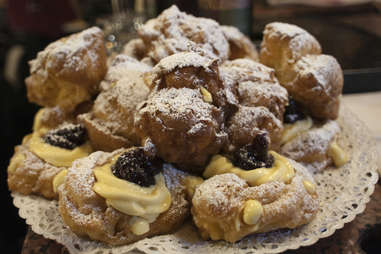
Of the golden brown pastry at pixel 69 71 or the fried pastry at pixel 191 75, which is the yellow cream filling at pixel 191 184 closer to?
the fried pastry at pixel 191 75

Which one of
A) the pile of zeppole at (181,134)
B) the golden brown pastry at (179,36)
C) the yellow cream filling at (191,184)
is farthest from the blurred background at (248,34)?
the yellow cream filling at (191,184)

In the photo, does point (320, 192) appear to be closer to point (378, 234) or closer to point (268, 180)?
point (378, 234)

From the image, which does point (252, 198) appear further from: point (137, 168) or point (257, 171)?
point (137, 168)

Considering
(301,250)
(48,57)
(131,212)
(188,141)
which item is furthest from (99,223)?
(48,57)

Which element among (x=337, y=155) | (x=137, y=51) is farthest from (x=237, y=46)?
(x=337, y=155)

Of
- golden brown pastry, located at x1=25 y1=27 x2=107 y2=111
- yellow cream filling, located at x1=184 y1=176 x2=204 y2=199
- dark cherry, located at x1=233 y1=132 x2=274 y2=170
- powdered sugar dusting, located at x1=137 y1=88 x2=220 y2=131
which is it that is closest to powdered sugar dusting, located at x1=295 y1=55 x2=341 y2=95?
dark cherry, located at x1=233 y1=132 x2=274 y2=170
